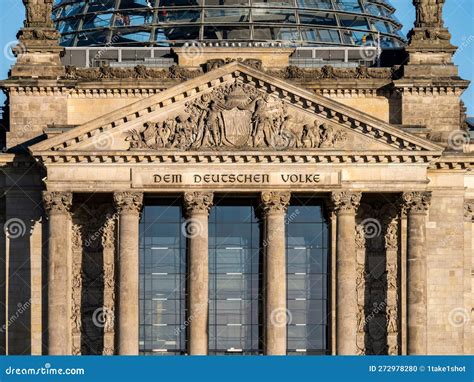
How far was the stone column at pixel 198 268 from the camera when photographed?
107500 mm

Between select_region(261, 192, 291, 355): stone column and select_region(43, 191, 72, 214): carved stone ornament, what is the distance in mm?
9727

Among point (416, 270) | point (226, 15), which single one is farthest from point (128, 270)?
point (226, 15)

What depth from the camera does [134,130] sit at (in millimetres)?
108375

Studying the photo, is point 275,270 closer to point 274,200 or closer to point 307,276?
point 274,200

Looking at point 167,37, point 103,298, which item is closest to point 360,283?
point 103,298

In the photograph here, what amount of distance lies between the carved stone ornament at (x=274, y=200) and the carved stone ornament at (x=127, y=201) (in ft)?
20.4

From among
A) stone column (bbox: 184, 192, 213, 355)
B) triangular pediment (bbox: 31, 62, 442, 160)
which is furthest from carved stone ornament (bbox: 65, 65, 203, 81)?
stone column (bbox: 184, 192, 213, 355)

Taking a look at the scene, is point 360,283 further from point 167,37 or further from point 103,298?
point 167,37

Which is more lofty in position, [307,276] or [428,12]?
[428,12]

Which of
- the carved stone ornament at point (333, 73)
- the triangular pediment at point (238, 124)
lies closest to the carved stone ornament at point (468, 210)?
the triangular pediment at point (238, 124)

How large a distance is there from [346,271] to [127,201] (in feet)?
37.4

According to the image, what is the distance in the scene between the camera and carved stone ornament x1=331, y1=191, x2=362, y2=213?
108375mm

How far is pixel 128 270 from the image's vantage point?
108 m

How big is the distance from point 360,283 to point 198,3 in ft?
73.3
